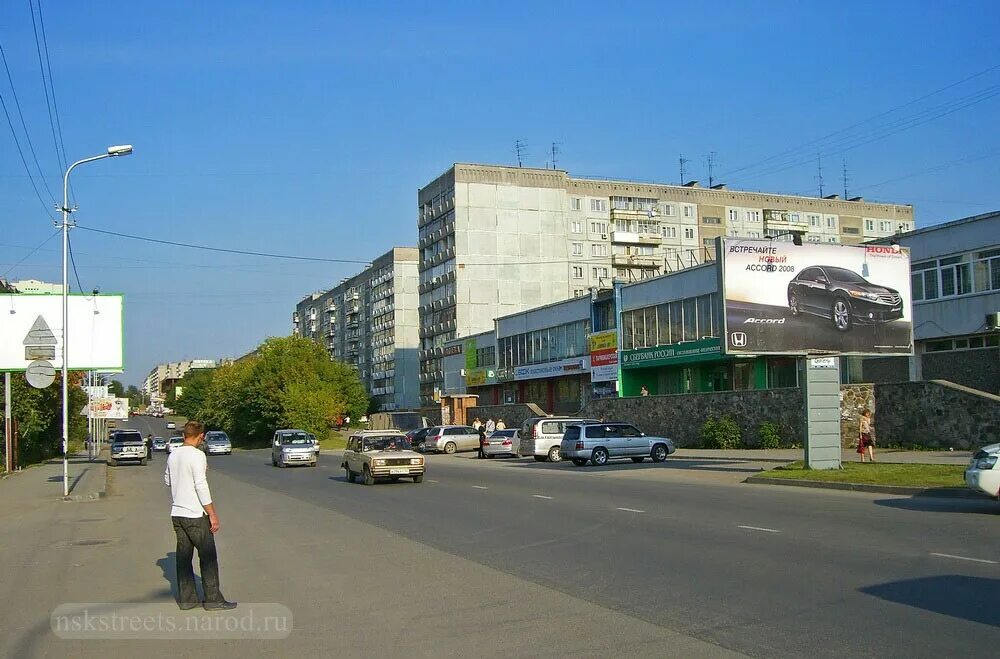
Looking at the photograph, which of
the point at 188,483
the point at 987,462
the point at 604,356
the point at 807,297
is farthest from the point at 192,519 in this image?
the point at 604,356

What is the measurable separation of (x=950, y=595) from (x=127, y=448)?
4658 cm

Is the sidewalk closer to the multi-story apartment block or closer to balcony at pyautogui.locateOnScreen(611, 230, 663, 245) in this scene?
the multi-story apartment block

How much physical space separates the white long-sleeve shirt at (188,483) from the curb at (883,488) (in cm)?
1517

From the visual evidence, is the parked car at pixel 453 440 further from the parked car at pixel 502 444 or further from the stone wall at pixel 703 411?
the parked car at pixel 502 444

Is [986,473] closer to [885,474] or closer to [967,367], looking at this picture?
[885,474]

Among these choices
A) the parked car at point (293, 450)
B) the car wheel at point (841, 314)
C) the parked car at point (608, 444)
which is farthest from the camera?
the parked car at point (293, 450)

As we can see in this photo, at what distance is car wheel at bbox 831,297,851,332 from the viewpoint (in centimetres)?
2883

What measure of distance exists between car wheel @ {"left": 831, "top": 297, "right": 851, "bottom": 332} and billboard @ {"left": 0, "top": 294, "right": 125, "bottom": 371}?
31.1 meters


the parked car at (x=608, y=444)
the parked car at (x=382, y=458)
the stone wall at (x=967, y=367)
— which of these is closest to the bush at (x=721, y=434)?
the parked car at (x=608, y=444)

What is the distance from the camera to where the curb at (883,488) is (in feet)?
64.3

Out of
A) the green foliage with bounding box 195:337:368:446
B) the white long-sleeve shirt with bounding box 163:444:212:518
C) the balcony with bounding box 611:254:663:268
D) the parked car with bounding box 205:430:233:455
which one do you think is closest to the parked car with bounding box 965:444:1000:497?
the white long-sleeve shirt with bounding box 163:444:212:518

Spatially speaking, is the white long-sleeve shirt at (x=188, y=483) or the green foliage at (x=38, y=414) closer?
the white long-sleeve shirt at (x=188, y=483)

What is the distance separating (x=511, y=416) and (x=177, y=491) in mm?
54480

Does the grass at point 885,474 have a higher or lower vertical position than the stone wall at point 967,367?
lower
